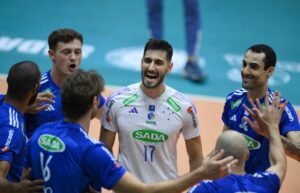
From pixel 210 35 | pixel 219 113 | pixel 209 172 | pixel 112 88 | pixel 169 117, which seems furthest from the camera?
pixel 210 35

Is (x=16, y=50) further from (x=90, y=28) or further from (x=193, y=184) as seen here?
(x=193, y=184)

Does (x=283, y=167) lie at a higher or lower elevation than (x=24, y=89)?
lower

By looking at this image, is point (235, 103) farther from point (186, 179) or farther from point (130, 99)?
point (186, 179)

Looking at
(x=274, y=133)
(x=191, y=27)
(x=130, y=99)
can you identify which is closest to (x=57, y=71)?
(x=130, y=99)

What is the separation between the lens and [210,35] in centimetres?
1328

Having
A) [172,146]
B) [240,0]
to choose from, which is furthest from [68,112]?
[240,0]

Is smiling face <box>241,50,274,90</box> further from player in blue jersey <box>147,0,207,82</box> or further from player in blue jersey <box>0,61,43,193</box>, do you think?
player in blue jersey <box>147,0,207,82</box>

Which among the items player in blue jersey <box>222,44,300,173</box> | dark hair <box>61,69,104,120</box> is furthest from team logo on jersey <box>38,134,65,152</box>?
player in blue jersey <box>222,44,300,173</box>

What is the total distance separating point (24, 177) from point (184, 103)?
1.83 meters

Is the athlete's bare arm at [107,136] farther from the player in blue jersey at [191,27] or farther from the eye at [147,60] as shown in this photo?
the player in blue jersey at [191,27]

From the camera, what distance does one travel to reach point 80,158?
4438 mm

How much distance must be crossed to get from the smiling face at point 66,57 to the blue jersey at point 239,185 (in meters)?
2.21

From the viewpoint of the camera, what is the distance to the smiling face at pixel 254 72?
612 cm

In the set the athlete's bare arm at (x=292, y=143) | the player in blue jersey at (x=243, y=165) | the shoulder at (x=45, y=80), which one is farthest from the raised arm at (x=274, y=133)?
the shoulder at (x=45, y=80)
